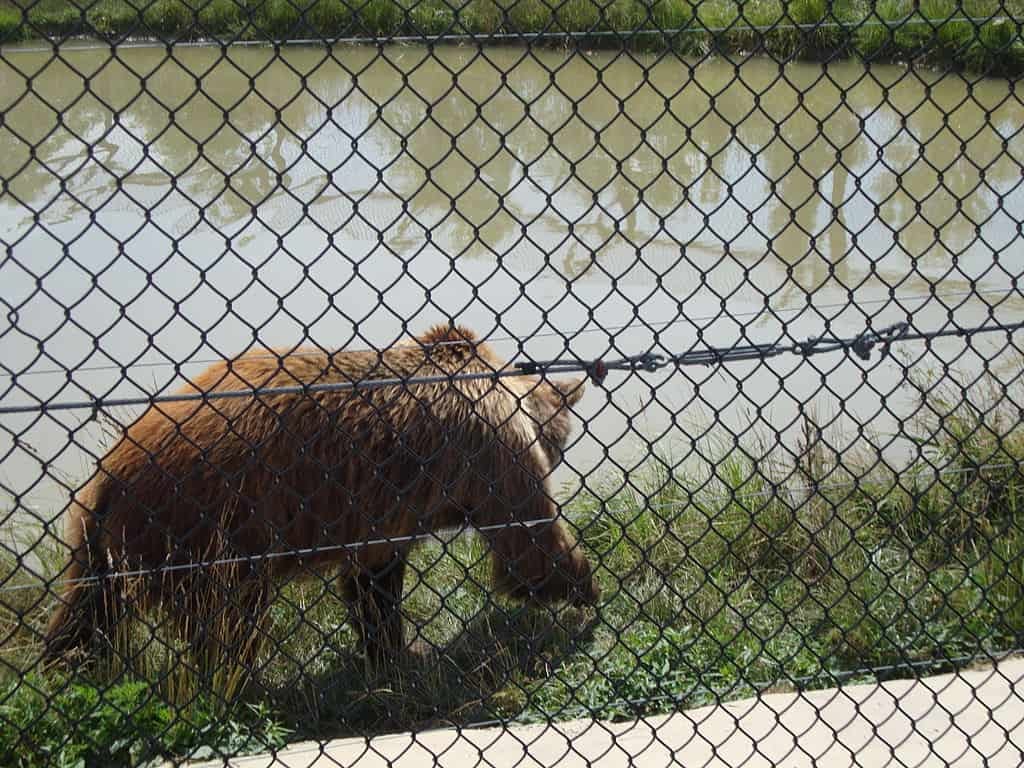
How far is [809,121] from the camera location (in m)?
14.5

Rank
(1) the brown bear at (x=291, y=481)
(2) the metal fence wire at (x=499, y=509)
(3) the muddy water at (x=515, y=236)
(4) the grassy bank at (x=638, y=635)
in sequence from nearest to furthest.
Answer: (2) the metal fence wire at (x=499, y=509)
(4) the grassy bank at (x=638, y=635)
(1) the brown bear at (x=291, y=481)
(3) the muddy water at (x=515, y=236)

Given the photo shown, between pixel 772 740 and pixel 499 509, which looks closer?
pixel 772 740

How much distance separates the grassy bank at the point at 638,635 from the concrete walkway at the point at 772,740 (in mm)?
108

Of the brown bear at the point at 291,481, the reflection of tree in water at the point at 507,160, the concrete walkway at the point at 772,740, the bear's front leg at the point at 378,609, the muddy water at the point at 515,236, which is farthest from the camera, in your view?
the reflection of tree in water at the point at 507,160

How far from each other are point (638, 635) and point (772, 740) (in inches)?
41.9

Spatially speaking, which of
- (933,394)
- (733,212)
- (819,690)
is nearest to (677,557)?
(819,690)

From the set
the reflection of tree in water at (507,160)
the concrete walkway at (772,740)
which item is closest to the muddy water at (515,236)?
the reflection of tree in water at (507,160)

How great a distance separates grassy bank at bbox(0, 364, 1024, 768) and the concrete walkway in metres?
0.11

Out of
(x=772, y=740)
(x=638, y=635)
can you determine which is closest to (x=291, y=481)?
(x=638, y=635)

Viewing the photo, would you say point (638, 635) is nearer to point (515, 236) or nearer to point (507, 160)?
point (515, 236)

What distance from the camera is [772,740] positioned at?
3.60 m

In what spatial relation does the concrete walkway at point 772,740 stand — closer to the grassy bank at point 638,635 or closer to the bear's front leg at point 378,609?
the grassy bank at point 638,635

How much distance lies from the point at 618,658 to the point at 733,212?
7.41 meters

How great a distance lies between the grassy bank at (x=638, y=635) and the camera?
3.59 meters
